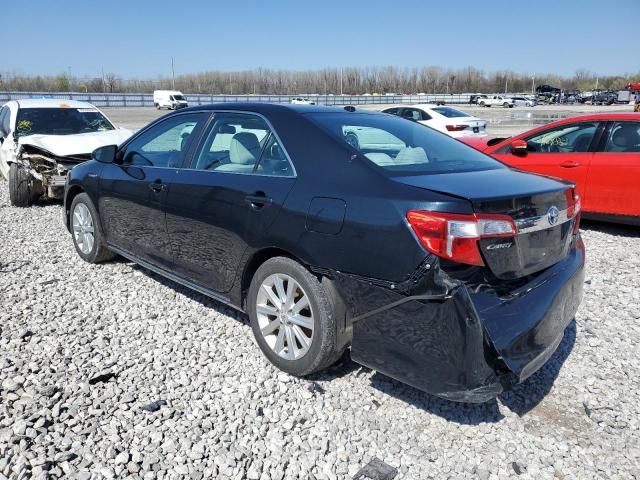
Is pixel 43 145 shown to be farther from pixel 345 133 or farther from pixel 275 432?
pixel 275 432

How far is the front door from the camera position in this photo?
165 inches

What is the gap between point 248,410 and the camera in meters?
3.01

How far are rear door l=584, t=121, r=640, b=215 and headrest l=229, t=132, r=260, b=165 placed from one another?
499 cm

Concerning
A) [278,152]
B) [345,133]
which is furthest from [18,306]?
[345,133]

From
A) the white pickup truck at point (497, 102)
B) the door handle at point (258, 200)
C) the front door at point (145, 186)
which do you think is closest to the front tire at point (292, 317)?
the door handle at point (258, 200)

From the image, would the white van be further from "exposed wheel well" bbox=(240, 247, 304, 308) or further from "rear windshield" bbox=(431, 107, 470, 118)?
"exposed wheel well" bbox=(240, 247, 304, 308)

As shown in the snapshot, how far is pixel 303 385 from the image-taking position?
3.27m

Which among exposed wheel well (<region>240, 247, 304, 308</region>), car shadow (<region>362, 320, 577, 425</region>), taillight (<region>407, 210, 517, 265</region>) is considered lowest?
car shadow (<region>362, 320, 577, 425</region>)

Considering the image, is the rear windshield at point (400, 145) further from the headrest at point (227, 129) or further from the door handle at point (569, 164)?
the door handle at point (569, 164)

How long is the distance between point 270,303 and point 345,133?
117cm

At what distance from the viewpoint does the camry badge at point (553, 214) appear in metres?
2.85

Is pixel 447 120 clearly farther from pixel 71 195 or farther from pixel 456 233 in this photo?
pixel 456 233

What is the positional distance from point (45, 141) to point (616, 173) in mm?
8215

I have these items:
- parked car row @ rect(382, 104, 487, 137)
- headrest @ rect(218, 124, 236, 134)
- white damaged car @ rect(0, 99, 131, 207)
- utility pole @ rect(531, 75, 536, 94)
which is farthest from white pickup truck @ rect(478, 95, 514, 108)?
headrest @ rect(218, 124, 236, 134)
